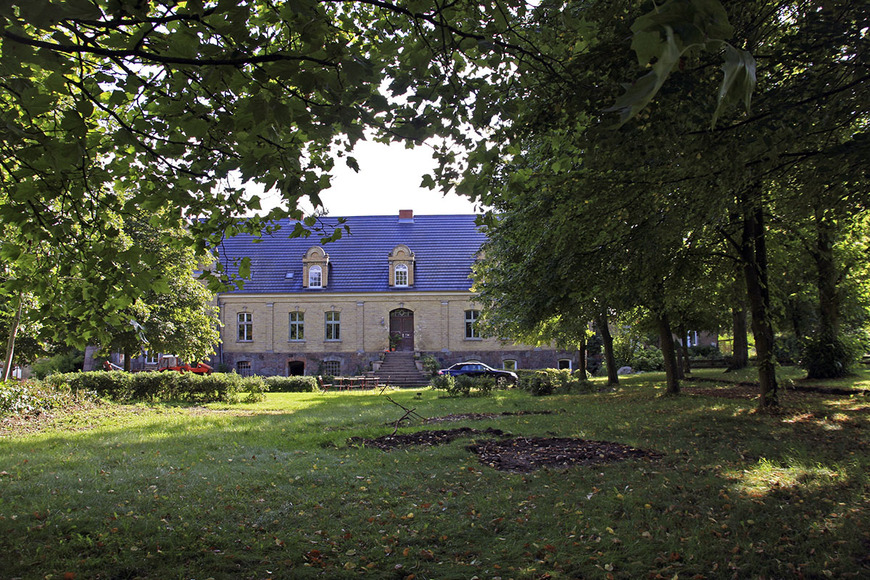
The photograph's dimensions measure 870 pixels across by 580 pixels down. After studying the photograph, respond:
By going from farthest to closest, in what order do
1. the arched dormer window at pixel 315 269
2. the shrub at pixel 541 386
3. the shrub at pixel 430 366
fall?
the arched dormer window at pixel 315 269, the shrub at pixel 430 366, the shrub at pixel 541 386

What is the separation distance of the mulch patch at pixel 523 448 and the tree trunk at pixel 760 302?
4.24 meters

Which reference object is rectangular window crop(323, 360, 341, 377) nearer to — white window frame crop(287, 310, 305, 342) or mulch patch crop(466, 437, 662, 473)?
white window frame crop(287, 310, 305, 342)

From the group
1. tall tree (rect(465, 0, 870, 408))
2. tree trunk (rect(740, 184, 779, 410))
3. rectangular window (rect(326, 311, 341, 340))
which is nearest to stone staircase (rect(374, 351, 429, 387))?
rectangular window (rect(326, 311, 341, 340))

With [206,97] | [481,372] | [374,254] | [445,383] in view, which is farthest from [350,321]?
[206,97]

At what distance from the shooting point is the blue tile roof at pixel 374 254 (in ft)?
123

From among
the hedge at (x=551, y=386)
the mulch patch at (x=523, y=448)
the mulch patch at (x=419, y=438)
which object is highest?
the mulch patch at (x=523, y=448)

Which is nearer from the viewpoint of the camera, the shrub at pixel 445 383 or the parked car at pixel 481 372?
the shrub at pixel 445 383

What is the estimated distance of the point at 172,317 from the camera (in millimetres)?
21719

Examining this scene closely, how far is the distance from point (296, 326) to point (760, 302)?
A: 3022 centimetres

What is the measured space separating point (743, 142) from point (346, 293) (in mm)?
32161

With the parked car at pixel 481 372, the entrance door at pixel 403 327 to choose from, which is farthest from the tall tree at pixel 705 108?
the entrance door at pixel 403 327

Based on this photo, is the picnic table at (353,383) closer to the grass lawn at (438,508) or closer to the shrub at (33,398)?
the shrub at (33,398)

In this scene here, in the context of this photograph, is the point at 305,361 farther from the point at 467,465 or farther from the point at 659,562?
the point at 659,562

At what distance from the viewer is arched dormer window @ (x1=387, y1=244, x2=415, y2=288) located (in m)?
37.5
